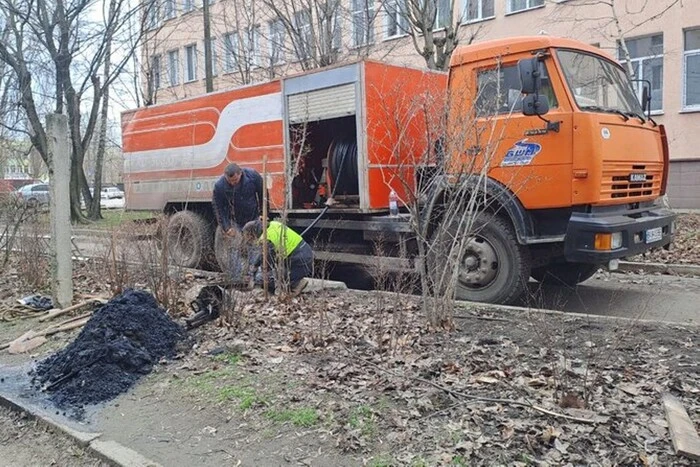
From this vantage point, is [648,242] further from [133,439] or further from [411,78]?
[133,439]

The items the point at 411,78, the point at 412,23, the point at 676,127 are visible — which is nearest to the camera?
the point at 411,78

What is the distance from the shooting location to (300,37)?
1522 cm

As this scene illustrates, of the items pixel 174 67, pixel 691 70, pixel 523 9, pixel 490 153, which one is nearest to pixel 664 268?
pixel 490 153

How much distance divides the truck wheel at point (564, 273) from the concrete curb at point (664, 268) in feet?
5.86

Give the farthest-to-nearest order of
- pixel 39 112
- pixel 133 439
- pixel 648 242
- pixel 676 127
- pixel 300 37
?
pixel 39 112, pixel 676 127, pixel 300 37, pixel 648 242, pixel 133 439

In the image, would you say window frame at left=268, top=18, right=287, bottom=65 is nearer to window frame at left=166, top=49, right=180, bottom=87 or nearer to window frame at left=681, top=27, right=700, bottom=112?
window frame at left=681, top=27, right=700, bottom=112

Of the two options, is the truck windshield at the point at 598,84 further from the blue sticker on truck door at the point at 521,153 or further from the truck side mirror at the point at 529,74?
the blue sticker on truck door at the point at 521,153

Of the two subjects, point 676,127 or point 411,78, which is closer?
point 411,78

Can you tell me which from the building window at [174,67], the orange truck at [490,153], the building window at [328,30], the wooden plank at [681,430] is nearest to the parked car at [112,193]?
the building window at [174,67]

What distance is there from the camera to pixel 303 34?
15867mm

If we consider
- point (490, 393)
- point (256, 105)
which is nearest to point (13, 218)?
point (256, 105)

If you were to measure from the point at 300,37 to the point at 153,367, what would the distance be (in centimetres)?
1196

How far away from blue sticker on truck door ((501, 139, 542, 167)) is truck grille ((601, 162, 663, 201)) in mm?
695

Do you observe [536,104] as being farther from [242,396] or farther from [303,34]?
[303,34]
